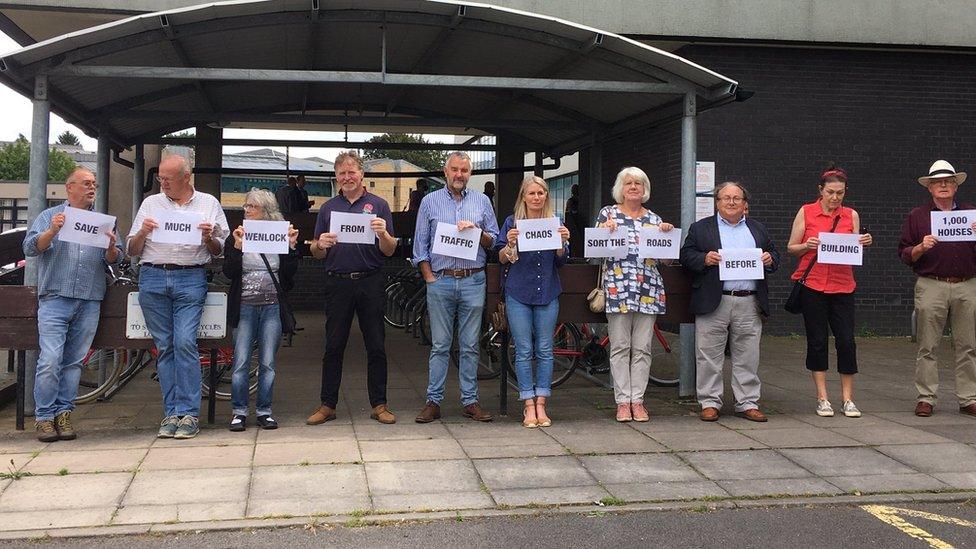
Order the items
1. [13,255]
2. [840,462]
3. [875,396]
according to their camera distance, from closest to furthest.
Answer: [840,462] < [875,396] < [13,255]

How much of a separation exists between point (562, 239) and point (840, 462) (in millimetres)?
2305

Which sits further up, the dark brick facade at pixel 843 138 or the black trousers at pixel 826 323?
the dark brick facade at pixel 843 138

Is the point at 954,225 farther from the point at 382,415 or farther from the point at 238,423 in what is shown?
the point at 238,423

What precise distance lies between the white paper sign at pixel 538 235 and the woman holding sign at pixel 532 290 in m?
0.06

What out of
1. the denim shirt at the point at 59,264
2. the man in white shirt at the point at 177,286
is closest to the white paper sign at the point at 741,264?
the man in white shirt at the point at 177,286

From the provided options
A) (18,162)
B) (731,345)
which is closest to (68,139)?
(18,162)

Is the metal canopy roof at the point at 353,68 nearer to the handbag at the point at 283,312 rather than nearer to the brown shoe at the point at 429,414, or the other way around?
the handbag at the point at 283,312

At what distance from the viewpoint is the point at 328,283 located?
6305 millimetres

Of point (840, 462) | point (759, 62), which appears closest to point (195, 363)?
point (840, 462)

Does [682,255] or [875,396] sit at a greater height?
[682,255]

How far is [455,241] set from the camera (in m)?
6.10

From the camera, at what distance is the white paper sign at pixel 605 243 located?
20.6ft

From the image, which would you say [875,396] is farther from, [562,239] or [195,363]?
[195,363]

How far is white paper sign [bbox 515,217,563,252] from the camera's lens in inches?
Answer: 240
